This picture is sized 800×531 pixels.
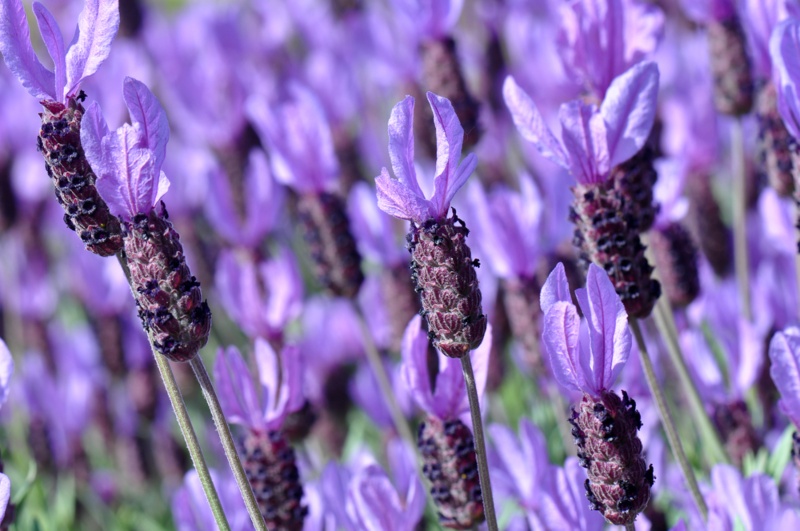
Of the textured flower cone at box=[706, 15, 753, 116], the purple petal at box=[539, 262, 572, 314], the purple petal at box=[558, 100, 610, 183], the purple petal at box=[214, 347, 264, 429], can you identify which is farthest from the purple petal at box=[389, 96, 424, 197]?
the textured flower cone at box=[706, 15, 753, 116]

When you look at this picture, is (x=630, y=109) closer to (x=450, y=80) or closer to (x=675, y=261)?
(x=675, y=261)

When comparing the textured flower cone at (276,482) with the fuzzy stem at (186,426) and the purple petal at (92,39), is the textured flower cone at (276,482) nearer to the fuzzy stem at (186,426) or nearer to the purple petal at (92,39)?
the fuzzy stem at (186,426)

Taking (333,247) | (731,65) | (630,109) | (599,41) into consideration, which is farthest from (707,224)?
(630,109)

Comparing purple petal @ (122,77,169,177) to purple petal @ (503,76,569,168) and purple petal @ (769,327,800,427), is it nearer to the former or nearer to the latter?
purple petal @ (503,76,569,168)

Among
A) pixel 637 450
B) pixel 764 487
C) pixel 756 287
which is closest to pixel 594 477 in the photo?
pixel 637 450

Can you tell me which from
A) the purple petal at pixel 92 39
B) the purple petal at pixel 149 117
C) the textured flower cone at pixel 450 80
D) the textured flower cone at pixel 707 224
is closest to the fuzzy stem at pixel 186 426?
the purple petal at pixel 149 117

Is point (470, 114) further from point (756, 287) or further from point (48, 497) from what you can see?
point (48, 497)
